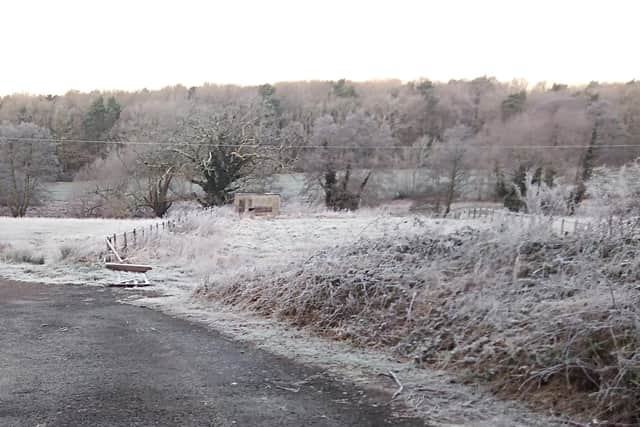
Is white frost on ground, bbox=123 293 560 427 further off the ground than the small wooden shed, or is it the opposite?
white frost on ground, bbox=123 293 560 427

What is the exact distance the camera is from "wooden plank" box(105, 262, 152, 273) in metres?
13.0

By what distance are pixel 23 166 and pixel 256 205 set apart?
30137 millimetres

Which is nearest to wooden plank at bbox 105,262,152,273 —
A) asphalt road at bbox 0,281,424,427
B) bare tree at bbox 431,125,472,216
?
asphalt road at bbox 0,281,424,427

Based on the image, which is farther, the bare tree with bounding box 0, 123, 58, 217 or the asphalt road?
the bare tree with bounding box 0, 123, 58, 217

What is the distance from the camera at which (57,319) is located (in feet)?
26.5

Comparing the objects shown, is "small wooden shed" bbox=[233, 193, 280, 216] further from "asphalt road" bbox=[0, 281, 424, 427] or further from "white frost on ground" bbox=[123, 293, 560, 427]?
"asphalt road" bbox=[0, 281, 424, 427]

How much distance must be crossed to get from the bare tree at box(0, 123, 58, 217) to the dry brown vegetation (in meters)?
44.2

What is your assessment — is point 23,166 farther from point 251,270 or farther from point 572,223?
point 572,223

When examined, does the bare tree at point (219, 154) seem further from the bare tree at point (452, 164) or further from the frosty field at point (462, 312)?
the frosty field at point (462, 312)

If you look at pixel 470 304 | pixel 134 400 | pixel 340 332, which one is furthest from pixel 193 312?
pixel 470 304

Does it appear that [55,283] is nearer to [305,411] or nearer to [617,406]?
[305,411]

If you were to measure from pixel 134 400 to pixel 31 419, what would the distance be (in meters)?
0.78

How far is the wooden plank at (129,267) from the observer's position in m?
13.0

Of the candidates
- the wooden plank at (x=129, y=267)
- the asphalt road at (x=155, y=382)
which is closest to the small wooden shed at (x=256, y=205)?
the wooden plank at (x=129, y=267)
